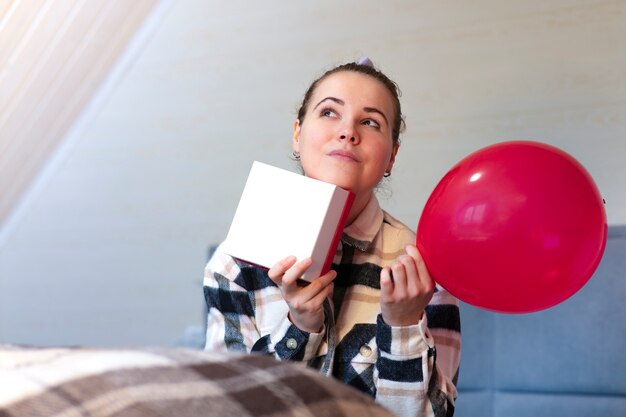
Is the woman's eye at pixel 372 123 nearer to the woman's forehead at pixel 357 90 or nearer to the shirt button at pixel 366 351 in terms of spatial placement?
the woman's forehead at pixel 357 90

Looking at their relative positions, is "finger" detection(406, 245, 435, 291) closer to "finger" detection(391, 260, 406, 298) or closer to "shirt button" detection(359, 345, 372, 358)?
"finger" detection(391, 260, 406, 298)

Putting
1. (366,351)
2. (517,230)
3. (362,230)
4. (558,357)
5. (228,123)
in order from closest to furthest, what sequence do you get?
1. (517,230)
2. (366,351)
3. (362,230)
4. (558,357)
5. (228,123)

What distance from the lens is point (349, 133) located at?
1267 millimetres

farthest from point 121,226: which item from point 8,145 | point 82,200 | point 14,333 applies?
point 14,333

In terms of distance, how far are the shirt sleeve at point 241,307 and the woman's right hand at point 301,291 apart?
9cm

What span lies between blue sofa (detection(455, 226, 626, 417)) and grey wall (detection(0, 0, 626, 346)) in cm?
26

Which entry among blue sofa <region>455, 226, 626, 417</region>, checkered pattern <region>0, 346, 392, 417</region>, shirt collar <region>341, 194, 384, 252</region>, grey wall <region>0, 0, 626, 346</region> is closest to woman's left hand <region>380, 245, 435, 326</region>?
shirt collar <region>341, 194, 384, 252</region>

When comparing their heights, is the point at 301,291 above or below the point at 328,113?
below

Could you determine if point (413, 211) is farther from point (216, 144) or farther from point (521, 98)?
point (216, 144)

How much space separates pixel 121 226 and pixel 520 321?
1632 millimetres

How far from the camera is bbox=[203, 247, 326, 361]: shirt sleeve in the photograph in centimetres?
131

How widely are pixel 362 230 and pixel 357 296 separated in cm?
11

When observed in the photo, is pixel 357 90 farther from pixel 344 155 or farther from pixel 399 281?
pixel 399 281

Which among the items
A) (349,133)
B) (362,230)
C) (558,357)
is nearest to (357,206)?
(362,230)
